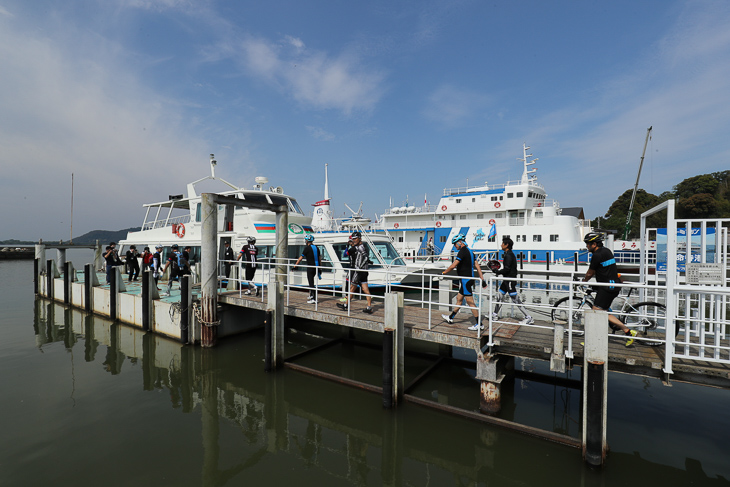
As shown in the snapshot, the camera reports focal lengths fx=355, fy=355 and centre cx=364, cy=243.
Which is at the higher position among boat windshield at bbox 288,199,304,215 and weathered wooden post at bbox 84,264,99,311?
boat windshield at bbox 288,199,304,215

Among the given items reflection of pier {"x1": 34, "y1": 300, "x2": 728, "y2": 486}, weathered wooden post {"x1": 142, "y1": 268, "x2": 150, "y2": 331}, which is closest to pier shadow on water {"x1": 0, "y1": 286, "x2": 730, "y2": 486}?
reflection of pier {"x1": 34, "y1": 300, "x2": 728, "y2": 486}

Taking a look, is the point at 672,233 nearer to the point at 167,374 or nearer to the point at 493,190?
the point at 167,374

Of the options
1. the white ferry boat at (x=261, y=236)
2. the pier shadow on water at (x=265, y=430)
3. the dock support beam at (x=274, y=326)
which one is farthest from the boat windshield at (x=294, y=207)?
the dock support beam at (x=274, y=326)

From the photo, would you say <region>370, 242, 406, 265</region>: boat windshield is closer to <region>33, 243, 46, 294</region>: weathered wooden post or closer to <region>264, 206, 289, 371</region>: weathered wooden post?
<region>264, 206, 289, 371</region>: weathered wooden post

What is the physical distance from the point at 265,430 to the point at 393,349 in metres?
2.80

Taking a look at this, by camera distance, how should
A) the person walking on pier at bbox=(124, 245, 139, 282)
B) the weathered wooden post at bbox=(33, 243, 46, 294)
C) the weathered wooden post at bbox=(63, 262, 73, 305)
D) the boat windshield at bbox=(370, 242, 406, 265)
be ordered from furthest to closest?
1. the weathered wooden post at bbox=(33, 243, 46, 294)
2. the person walking on pier at bbox=(124, 245, 139, 282)
3. the weathered wooden post at bbox=(63, 262, 73, 305)
4. the boat windshield at bbox=(370, 242, 406, 265)

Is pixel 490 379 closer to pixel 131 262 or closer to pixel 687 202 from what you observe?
pixel 131 262

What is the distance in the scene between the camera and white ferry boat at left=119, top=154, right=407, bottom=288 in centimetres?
1377

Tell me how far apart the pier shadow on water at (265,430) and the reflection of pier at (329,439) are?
0.02 meters

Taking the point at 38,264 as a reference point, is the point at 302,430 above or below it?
below

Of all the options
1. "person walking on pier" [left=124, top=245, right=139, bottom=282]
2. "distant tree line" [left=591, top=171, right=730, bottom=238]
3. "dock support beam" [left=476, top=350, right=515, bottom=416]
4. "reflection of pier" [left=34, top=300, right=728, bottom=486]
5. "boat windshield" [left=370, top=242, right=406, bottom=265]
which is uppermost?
"distant tree line" [left=591, top=171, right=730, bottom=238]

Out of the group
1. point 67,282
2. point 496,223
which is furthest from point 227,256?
point 496,223

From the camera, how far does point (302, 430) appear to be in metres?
6.60

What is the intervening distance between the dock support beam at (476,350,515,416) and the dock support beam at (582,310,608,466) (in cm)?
144
